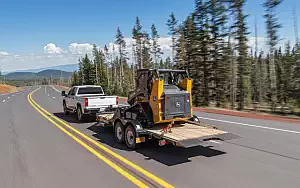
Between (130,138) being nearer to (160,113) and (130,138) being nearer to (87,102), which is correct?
(160,113)

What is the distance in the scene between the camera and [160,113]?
7.36 metres

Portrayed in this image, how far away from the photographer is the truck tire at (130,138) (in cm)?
743

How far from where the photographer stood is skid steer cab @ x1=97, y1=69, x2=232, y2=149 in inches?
280

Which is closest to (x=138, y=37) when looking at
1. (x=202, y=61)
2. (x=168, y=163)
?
(x=202, y=61)

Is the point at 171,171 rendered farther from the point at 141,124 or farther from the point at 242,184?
the point at 141,124

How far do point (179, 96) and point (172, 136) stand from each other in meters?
1.47

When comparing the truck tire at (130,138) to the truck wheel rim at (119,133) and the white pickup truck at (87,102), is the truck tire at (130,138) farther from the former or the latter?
the white pickup truck at (87,102)

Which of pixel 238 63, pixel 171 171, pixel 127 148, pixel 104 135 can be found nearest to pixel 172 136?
pixel 171 171

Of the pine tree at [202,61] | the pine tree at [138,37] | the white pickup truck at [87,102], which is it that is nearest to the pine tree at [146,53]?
the pine tree at [138,37]

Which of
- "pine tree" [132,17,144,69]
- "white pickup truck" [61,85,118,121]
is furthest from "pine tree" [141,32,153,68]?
"white pickup truck" [61,85,118,121]

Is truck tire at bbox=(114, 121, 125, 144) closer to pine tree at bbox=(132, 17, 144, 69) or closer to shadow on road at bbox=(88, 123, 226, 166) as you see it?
shadow on road at bbox=(88, 123, 226, 166)

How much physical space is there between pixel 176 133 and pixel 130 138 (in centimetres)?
157

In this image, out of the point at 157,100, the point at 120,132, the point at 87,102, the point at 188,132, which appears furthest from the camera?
the point at 87,102

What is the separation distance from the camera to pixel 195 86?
30156 millimetres
